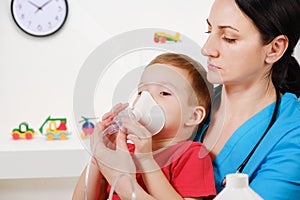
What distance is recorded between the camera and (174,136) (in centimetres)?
123

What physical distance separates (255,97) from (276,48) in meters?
0.14

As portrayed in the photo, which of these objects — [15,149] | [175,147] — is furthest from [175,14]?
[175,147]

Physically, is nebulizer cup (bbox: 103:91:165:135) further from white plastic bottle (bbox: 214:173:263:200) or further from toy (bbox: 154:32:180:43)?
white plastic bottle (bbox: 214:173:263:200)

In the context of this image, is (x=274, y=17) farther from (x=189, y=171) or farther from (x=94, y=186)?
(x=94, y=186)

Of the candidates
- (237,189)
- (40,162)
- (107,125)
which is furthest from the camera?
(40,162)

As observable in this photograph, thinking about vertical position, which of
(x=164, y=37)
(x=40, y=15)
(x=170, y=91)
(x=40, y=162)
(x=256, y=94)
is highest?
(x=164, y=37)

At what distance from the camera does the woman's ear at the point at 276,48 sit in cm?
141

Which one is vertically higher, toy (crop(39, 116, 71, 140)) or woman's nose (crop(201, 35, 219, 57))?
woman's nose (crop(201, 35, 219, 57))

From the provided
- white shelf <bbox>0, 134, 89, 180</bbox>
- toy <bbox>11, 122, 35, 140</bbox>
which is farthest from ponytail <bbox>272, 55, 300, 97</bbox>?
toy <bbox>11, 122, 35, 140</bbox>

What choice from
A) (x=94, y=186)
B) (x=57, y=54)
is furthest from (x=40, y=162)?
(x=94, y=186)

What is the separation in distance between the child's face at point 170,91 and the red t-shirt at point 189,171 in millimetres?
68

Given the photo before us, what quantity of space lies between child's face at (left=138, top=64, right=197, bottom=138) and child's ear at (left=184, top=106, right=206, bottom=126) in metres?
0.04

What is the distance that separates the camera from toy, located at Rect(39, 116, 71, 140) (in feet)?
10.6

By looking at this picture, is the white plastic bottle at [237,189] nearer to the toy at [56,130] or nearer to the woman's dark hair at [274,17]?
the woman's dark hair at [274,17]
